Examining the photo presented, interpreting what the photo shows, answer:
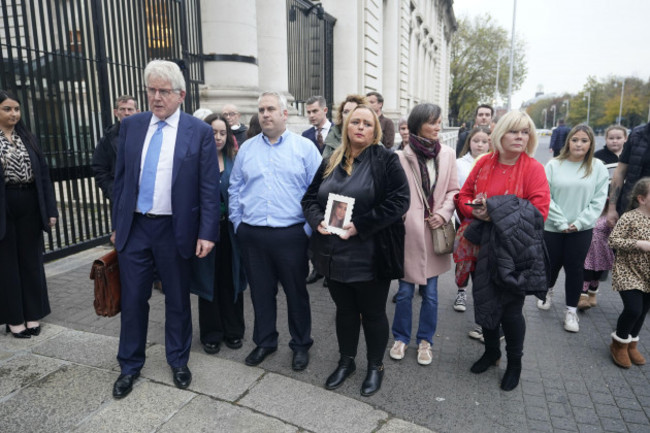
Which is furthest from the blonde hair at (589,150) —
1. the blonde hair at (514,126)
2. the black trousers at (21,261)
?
the black trousers at (21,261)

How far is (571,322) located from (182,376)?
3.37 metres

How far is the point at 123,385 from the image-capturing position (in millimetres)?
3064

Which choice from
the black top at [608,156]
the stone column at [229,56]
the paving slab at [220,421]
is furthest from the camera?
the stone column at [229,56]

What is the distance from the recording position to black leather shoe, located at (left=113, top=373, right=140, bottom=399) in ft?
9.91

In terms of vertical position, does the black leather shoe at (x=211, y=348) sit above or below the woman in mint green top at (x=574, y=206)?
below

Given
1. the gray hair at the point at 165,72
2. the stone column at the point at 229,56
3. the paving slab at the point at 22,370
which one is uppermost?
the stone column at the point at 229,56

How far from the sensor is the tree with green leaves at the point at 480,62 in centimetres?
5000

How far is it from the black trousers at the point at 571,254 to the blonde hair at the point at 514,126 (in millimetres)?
1394

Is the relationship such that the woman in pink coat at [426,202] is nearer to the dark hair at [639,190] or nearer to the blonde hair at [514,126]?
the blonde hair at [514,126]

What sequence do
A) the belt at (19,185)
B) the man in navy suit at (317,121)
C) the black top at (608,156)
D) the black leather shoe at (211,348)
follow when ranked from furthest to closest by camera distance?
the black top at (608,156), the man in navy suit at (317,121), the belt at (19,185), the black leather shoe at (211,348)

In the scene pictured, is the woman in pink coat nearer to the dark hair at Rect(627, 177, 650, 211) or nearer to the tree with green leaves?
the dark hair at Rect(627, 177, 650, 211)

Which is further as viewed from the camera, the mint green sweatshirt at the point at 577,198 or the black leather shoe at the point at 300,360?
the mint green sweatshirt at the point at 577,198

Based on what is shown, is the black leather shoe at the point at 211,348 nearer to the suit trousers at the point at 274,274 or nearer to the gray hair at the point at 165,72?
the suit trousers at the point at 274,274

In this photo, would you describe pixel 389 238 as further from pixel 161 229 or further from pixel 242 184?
pixel 161 229
